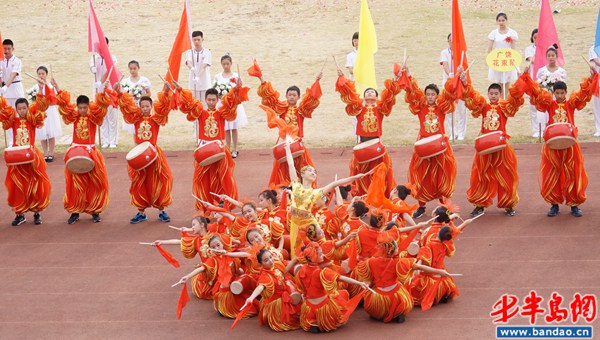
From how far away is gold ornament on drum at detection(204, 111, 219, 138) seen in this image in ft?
42.1

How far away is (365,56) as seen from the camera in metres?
14.1

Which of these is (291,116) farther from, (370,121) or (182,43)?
(182,43)

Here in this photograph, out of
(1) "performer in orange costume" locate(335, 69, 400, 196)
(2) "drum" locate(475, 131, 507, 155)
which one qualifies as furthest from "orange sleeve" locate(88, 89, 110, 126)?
(2) "drum" locate(475, 131, 507, 155)

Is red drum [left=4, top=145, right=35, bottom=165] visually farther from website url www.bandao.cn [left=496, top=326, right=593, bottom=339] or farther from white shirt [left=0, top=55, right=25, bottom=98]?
website url www.bandao.cn [left=496, top=326, right=593, bottom=339]

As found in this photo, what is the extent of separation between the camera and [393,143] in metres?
16.6

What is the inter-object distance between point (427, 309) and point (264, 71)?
11.8 m

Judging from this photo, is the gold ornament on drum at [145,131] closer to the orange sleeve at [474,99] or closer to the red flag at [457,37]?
the orange sleeve at [474,99]

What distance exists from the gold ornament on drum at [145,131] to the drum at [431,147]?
10.2 ft

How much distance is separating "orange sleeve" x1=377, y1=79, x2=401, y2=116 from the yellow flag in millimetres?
1147

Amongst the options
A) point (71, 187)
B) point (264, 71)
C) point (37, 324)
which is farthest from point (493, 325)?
point (264, 71)

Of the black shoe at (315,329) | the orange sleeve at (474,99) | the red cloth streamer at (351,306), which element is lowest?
the black shoe at (315,329)

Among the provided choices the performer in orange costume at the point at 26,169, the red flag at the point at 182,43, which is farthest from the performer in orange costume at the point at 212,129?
the performer in orange costume at the point at 26,169

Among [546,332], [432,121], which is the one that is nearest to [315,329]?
[546,332]

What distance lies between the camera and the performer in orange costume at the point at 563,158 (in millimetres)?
12320
